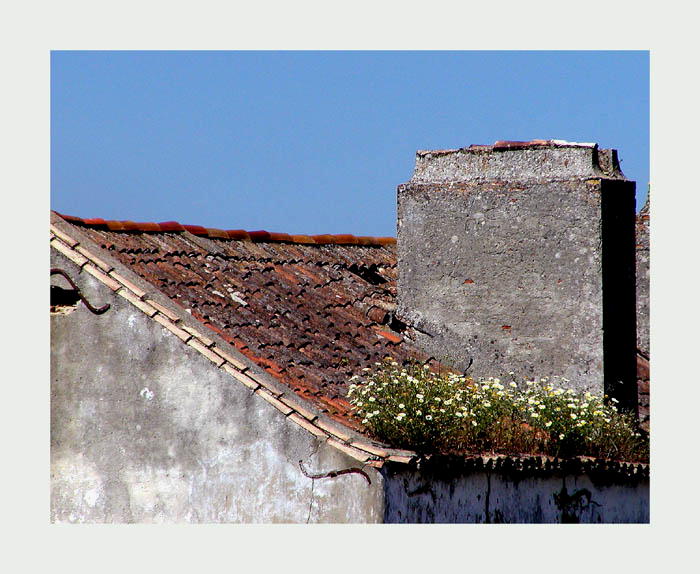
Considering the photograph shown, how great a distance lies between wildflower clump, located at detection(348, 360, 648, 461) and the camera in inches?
364

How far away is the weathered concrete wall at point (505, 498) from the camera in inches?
357

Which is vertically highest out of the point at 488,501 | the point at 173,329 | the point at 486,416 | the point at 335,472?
the point at 173,329

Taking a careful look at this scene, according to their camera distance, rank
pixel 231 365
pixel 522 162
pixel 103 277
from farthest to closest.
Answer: pixel 522 162, pixel 103 277, pixel 231 365

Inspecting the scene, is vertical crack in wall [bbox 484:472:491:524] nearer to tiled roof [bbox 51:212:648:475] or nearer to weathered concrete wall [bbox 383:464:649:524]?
weathered concrete wall [bbox 383:464:649:524]

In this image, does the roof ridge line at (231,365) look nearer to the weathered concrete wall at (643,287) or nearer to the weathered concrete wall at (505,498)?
the weathered concrete wall at (505,498)

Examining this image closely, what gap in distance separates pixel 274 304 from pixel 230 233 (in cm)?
176

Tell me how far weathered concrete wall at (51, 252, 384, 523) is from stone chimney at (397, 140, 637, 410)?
266 centimetres

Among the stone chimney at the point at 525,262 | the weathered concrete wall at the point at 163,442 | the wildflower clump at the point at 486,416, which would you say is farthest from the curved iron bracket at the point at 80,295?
the stone chimney at the point at 525,262

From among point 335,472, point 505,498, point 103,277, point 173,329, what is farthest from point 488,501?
point 103,277

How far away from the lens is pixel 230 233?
12.9m

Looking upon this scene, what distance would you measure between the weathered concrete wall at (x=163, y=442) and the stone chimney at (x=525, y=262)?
266cm

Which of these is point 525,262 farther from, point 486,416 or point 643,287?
point 643,287

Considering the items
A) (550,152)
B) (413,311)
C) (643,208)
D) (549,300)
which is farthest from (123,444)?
(643,208)

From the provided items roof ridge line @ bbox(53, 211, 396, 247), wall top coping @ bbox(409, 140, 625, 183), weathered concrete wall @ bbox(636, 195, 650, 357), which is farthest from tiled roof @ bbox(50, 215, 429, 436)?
weathered concrete wall @ bbox(636, 195, 650, 357)
